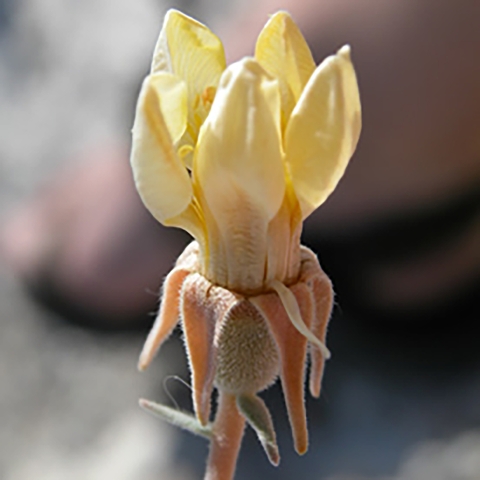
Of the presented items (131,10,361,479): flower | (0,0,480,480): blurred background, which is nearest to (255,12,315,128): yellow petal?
(131,10,361,479): flower

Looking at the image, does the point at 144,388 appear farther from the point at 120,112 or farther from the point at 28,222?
the point at 120,112

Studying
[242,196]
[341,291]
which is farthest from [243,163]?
[341,291]

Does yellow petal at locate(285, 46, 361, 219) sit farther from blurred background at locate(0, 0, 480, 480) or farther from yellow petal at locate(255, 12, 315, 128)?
blurred background at locate(0, 0, 480, 480)

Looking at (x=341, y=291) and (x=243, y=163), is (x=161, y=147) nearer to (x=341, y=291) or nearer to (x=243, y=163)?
(x=243, y=163)

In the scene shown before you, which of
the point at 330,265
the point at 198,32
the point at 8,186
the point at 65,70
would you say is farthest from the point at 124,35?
the point at 198,32

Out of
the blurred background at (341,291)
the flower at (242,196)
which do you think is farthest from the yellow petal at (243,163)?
the blurred background at (341,291)

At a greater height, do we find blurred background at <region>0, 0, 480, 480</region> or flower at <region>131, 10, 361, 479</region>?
flower at <region>131, 10, 361, 479</region>

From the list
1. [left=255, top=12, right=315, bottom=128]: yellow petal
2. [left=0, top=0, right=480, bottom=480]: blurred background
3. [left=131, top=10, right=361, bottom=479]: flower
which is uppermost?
[left=255, top=12, right=315, bottom=128]: yellow petal
